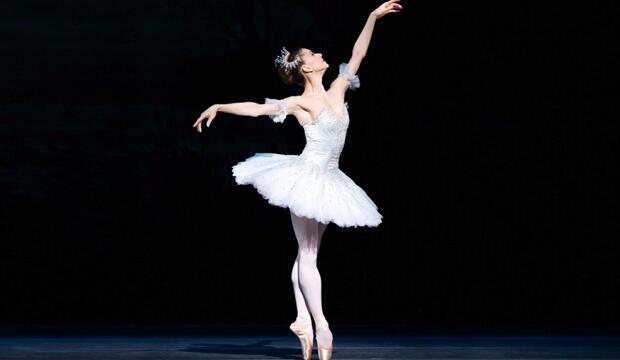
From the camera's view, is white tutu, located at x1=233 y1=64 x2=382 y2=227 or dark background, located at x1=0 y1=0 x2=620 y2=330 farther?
dark background, located at x1=0 y1=0 x2=620 y2=330

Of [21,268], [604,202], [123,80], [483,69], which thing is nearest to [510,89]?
[483,69]

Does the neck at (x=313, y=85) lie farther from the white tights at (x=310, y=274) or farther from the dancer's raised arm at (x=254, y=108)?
the white tights at (x=310, y=274)

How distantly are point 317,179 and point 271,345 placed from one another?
39.2 inches

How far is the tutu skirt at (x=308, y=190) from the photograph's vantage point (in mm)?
3449

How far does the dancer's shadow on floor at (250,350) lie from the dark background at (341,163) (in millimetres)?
1259

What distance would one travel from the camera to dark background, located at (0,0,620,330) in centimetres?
539

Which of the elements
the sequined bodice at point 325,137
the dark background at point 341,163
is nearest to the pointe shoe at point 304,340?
the sequined bodice at point 325,137

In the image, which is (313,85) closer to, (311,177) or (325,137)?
(325,137)

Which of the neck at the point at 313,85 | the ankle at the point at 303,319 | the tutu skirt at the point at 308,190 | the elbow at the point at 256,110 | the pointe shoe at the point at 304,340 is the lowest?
the pointe shoe at the point at 304,340

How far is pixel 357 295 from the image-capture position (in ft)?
17.9

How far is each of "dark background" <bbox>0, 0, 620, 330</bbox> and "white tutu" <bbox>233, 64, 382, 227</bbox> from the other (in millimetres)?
1775

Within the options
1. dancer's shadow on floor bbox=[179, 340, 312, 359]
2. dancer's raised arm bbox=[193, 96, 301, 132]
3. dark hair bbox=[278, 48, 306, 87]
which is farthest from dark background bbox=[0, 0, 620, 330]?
dancer's raised arm bbox=[193, 96, 301, 132]

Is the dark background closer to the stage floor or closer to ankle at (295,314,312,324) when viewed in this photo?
the stage floor

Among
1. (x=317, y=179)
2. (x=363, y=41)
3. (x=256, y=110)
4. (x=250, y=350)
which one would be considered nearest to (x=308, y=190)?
(x=317, y=179)
